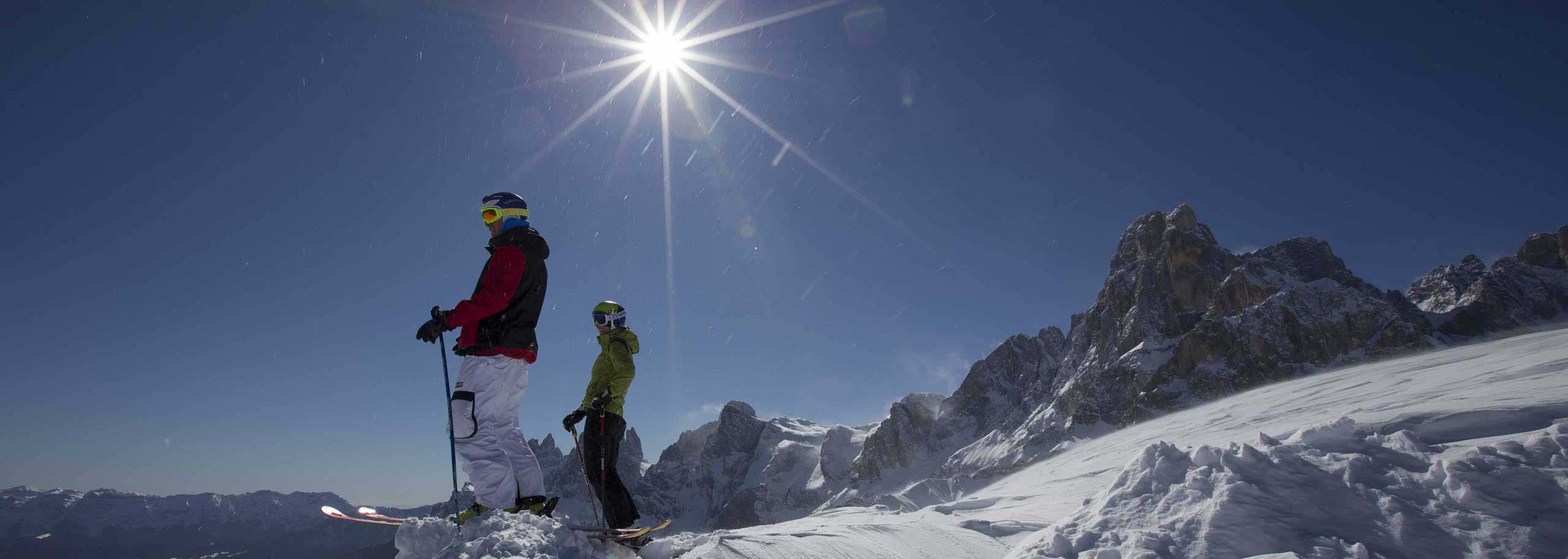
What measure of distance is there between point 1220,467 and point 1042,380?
196 metres

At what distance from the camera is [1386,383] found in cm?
4244

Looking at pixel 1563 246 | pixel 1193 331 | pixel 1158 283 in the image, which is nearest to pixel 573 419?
pixel 1193 331

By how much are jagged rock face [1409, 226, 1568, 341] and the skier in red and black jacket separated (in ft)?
574

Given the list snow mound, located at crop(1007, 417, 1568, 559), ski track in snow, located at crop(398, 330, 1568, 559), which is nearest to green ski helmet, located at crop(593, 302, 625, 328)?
ski track in snow, located at crop(398, 330, 1568, 559)

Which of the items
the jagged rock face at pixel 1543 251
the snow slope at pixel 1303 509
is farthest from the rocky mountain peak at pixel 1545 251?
the snow slope at pixel 1303 509

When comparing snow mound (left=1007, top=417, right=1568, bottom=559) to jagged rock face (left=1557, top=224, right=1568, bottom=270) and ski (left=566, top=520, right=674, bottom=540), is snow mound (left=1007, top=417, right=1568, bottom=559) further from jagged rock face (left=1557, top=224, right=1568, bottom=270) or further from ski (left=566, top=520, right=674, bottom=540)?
jagged rock face (left=1557, top=224, right=1568, bottom=270)

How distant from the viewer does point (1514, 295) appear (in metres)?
126

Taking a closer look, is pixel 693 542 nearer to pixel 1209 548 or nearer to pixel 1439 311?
pixel 1209 548

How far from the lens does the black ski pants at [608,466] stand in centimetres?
601

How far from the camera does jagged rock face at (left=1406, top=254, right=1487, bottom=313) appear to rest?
143000 mm

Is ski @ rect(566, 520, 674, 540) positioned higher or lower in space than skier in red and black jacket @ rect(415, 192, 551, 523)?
lower

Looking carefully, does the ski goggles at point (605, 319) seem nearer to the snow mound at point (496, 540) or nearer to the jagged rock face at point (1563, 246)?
the snow mound at point (496, 540)

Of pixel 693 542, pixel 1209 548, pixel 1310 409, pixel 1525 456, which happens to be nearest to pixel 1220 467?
pixel 1209 548

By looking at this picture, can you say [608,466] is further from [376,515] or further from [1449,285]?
[1449,285]
